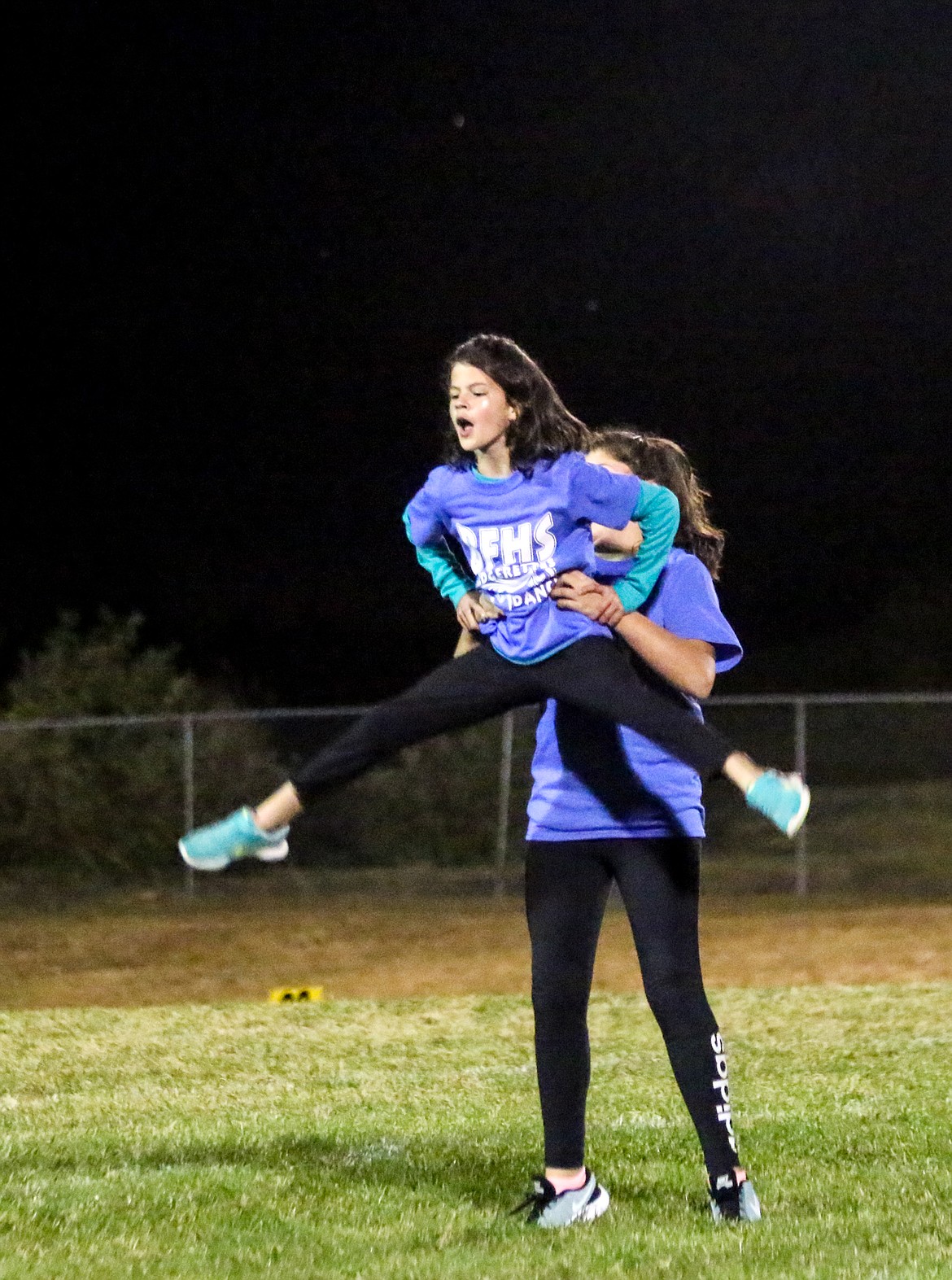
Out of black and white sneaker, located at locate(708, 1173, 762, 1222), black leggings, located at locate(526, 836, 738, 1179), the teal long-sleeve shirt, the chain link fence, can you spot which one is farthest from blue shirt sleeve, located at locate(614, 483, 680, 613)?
the chain link fence

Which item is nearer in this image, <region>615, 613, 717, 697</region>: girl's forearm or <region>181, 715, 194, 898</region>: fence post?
<region>615, 613, 717, 697</region>: girl's forearm

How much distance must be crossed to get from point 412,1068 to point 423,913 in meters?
8.66

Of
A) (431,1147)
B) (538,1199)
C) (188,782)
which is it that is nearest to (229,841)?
(538,1199)

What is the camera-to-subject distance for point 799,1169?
5082 millimetres

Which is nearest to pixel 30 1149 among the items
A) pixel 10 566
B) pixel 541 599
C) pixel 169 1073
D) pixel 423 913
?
pixel 169 1073

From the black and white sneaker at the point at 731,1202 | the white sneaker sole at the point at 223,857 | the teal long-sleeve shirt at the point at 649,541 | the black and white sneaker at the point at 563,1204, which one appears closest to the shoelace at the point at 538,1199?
the black and white sneaker at the point at 563,1204

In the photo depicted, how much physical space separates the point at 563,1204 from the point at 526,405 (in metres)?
1.99

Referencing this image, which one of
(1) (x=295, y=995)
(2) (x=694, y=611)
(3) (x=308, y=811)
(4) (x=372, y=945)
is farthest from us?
(3) (x=308, y=811)

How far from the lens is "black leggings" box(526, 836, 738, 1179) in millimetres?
4234

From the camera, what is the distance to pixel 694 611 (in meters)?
4.33

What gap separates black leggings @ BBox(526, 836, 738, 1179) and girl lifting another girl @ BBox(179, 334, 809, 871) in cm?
32

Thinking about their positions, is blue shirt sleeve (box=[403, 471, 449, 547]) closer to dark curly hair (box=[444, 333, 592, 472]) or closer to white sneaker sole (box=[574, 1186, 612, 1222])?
dark curly hair (box=[444, 333, 592, 472])

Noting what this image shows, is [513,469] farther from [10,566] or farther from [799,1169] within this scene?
[10,566]

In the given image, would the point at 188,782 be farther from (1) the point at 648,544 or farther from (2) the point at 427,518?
(1) the point at 648,544
